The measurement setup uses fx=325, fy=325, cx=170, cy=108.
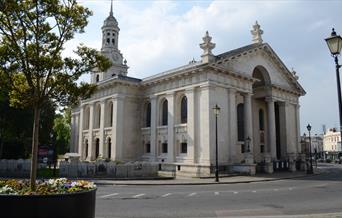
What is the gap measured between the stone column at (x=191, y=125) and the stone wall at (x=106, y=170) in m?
6.70

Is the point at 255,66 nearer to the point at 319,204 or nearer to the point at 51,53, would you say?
the point at 319,204

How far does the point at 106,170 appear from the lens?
28031 mm

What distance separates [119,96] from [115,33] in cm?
2342

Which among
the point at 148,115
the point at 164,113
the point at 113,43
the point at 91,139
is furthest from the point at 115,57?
the point at 164,113

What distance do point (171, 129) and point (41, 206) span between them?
31.0 metres

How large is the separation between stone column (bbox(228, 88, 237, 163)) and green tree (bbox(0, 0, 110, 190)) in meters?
26.4

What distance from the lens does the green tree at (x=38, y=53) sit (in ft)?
30.9

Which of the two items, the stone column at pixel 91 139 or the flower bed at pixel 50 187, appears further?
the stone column at pixel 91 139

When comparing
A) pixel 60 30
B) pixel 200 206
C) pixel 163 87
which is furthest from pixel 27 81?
pixel 163 87

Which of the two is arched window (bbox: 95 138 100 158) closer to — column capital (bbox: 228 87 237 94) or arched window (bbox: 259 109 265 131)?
column capital (bbox: 228 87 237 94)

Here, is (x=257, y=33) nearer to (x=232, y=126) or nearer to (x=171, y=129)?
(x=232, y=126)

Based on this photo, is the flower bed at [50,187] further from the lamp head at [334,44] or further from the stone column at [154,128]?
the stone column at [154,128]

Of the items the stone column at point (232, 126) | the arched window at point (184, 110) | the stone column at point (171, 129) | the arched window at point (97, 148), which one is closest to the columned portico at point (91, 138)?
the arched window at point (97, 148)

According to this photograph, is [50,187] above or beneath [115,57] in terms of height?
beneath
